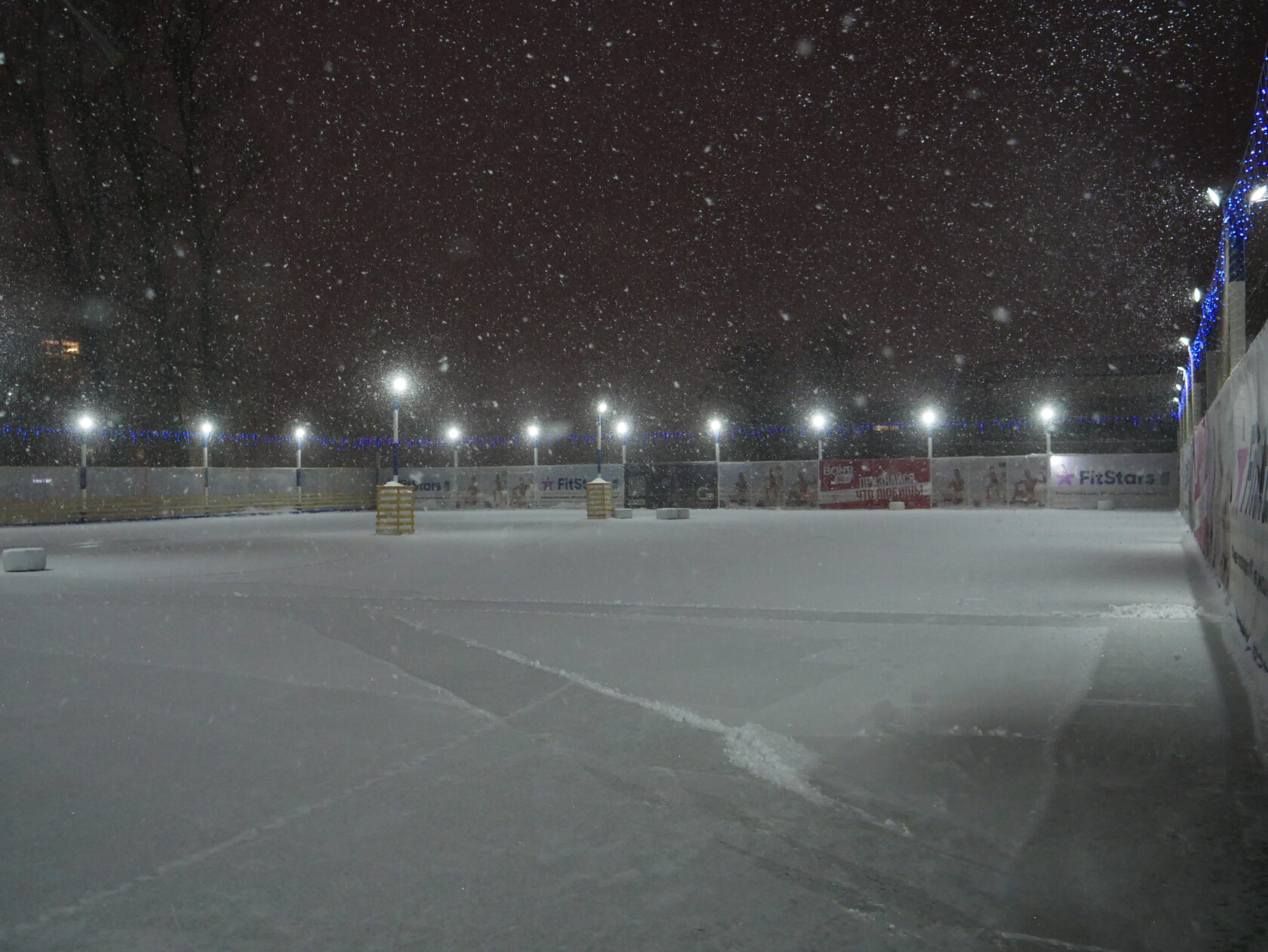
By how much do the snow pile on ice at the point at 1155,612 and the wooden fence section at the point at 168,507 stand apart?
35080mm

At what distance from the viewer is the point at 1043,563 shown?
50.9 ft

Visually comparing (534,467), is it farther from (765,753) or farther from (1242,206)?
(765,753)

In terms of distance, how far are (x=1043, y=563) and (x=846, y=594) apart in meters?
5.74

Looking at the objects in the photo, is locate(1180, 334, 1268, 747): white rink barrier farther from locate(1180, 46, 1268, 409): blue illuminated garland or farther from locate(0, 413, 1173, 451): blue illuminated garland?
locate(0, 413, 1173, 451): blue illuminated garland

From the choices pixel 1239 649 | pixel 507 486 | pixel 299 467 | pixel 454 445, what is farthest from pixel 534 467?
pixel 1239 649

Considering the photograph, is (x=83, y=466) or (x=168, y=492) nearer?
(x=83, y=466)

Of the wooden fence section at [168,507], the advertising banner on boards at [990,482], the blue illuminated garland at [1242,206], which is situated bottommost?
the wooden fence section at [168,507]

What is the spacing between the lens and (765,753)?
15.9 ft

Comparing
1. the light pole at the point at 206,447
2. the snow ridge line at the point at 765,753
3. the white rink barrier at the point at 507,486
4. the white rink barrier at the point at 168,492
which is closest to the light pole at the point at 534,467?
the white rink barrier at the point at 507,486

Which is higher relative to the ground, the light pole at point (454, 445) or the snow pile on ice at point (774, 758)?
the light pole at point (454, 445)

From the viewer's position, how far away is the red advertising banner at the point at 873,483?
41.9 metres

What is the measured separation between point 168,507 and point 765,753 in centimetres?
3956

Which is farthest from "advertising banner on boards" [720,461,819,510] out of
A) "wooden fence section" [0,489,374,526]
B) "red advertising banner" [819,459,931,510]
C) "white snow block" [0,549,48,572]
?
"white snow block" [0,549,48,572]

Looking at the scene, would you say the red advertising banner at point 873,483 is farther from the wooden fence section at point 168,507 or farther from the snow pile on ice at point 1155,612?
the snow pile on ice at point 1155,612
